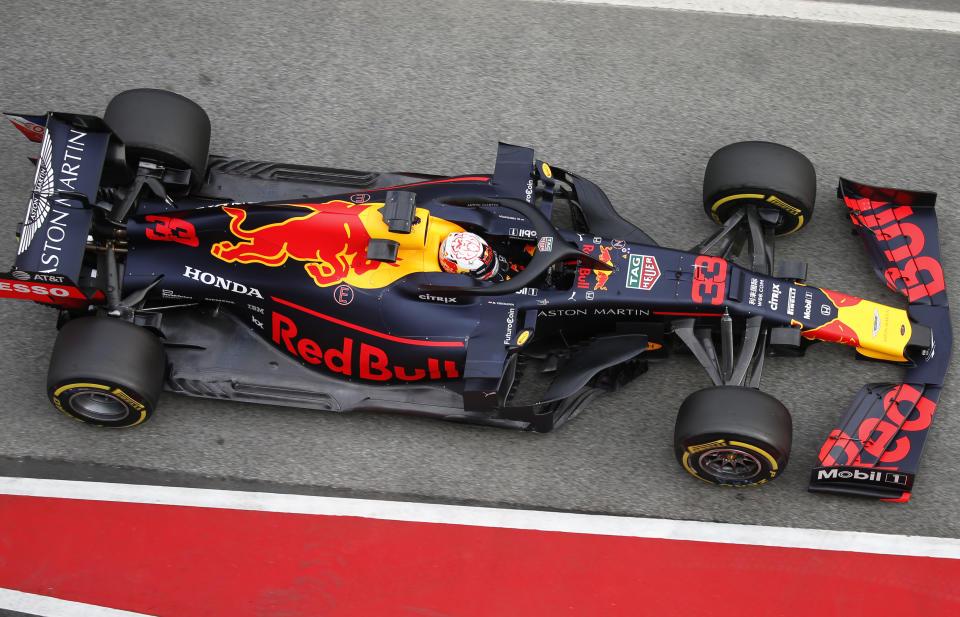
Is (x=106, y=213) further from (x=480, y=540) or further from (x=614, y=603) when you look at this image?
(x=614, y=603)

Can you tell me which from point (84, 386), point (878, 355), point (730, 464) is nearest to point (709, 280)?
point (730, 464)

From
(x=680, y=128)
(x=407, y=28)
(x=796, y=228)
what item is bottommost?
(x=796, y=228)

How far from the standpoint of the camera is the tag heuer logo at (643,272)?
5848mm

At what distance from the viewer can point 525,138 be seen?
24.4ft

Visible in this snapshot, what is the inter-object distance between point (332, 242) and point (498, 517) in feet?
6.61

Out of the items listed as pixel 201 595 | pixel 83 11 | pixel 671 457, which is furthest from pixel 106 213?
pixel 671 457

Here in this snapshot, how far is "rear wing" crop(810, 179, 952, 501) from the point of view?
5773 mm

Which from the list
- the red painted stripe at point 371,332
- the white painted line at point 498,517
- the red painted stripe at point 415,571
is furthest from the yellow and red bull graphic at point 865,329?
the red painted stripe at point 371,332

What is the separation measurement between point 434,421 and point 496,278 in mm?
1180

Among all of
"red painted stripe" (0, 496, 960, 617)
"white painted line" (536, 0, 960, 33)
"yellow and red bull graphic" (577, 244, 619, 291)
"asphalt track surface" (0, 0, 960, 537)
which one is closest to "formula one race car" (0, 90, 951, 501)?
"yellow and red bull graphic" (577, 244, 619, 291)

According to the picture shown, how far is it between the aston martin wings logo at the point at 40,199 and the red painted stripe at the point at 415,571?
177cm

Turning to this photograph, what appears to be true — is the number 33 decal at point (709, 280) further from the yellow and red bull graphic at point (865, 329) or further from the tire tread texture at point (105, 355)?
the tire tread texture at point (105, 355)

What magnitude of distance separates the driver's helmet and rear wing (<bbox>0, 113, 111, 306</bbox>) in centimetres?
217

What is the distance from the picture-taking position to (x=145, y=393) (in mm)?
5770
